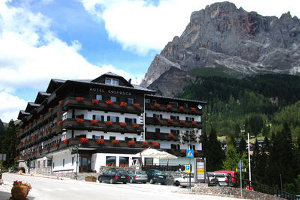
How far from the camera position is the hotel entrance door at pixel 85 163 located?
56081mm

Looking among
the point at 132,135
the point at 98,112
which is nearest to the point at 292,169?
the point at 132,135

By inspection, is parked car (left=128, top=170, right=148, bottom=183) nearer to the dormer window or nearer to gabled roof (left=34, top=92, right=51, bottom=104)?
the dormer window

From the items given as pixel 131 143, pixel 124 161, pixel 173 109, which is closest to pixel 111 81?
pixel 131 143

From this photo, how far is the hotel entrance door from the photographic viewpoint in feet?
184

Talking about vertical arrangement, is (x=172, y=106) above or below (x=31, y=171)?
above

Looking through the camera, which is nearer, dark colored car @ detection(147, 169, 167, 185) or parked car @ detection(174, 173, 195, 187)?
parked car @ detection(174, 173, 195, 187)

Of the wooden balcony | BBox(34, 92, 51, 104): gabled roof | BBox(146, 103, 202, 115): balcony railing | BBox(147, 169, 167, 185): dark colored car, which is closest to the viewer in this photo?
BBox(147, 169, 167, 185): dark colored car

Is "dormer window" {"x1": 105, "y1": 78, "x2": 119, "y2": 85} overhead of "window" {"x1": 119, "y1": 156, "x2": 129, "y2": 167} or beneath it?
overhead

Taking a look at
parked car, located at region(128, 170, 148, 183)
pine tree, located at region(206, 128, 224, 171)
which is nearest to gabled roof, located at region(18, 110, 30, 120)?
pine tree, located at region(206, 128, 224, 171)

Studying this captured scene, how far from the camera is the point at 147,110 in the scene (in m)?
70.4

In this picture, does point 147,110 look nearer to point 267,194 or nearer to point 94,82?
point 94,82

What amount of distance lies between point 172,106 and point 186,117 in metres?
4.14

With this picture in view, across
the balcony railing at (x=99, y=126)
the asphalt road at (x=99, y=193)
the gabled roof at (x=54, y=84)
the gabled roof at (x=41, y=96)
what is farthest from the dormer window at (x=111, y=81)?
the asphalt road at (x=99, y=193)

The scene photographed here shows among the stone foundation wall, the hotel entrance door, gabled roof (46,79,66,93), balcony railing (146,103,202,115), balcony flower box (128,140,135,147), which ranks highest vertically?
gabled roof (46,79,66,93)
